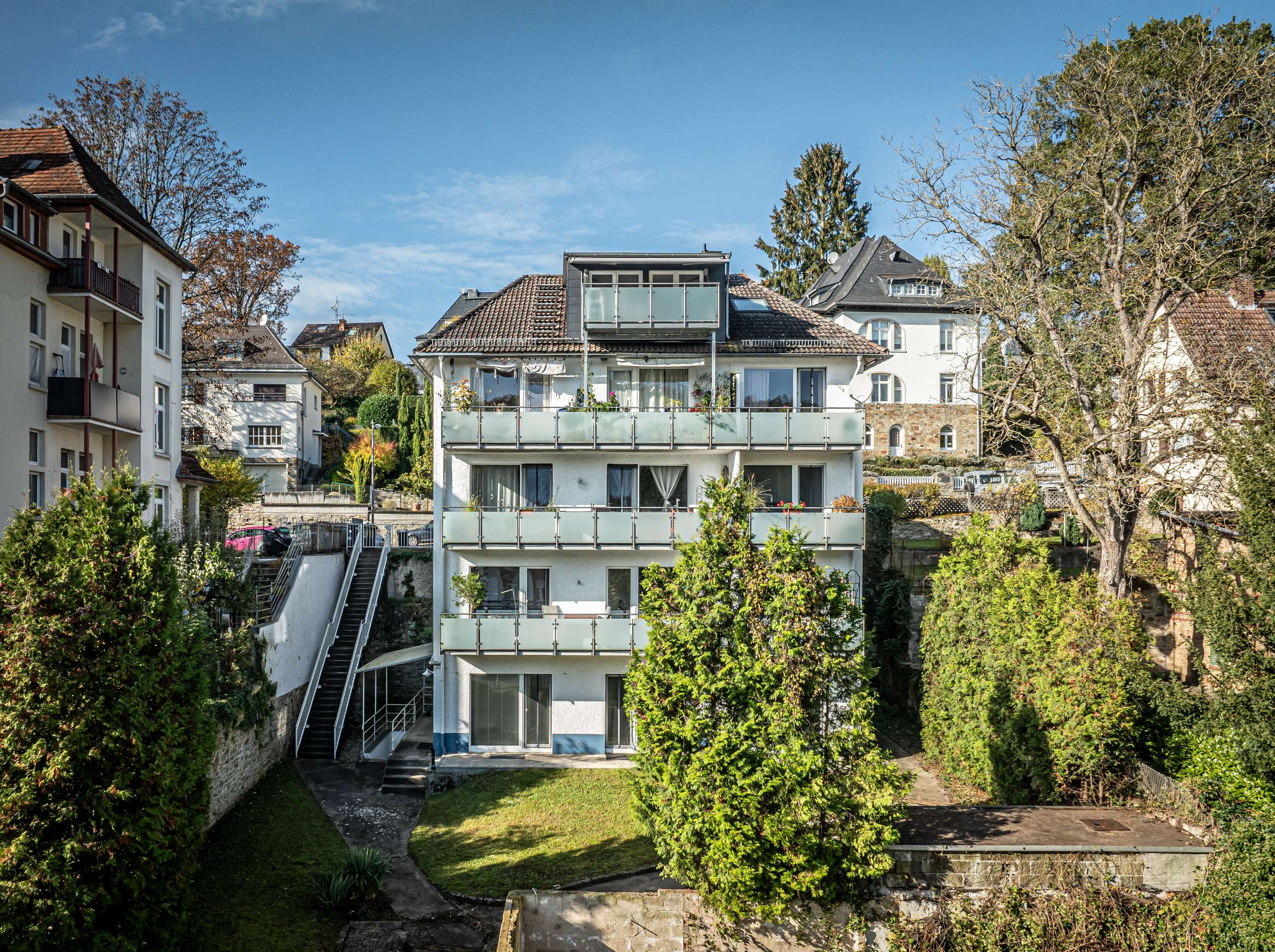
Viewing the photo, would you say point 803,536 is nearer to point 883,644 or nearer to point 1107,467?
point 1107,467

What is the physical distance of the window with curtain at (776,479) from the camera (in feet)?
72.8

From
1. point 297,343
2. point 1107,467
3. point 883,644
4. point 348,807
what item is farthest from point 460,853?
point 297,343

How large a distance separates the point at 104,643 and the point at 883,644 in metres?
19.5

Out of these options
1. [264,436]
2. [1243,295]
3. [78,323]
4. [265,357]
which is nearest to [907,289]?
[1243,295]

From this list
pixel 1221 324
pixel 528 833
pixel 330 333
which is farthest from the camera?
pixel 330 333

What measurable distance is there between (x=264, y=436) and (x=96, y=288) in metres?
27.1

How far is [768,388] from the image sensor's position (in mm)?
22453

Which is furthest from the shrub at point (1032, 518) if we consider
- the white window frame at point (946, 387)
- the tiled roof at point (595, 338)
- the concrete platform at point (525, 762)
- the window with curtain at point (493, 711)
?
the window with curtain at point (493, 711)

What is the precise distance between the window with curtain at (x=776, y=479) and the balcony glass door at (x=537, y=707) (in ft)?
24.7

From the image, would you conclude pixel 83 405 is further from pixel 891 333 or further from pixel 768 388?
pixel 891 333

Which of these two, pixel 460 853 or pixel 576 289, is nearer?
pixel 460 853

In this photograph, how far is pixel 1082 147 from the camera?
21.7 metres

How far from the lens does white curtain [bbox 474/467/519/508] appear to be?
22.0 m

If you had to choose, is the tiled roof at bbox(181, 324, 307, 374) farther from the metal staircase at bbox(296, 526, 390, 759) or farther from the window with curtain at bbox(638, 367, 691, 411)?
the window with curtain at bbox(638, 367, 691, 411)
